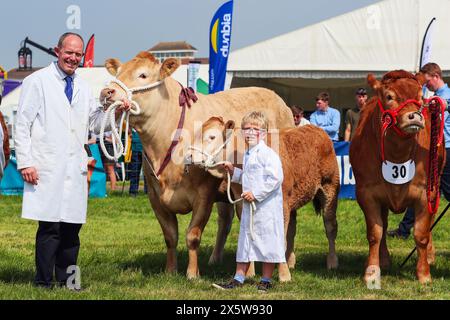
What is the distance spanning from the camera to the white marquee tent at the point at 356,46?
17953 mm

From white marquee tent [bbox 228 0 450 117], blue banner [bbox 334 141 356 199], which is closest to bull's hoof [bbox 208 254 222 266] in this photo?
blue banner [bbox 334 141 356 199]

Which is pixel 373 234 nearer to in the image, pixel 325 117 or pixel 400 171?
pixel 400 171

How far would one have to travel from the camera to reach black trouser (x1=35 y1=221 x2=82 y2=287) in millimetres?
6465

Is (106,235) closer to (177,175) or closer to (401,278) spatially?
(177,175)

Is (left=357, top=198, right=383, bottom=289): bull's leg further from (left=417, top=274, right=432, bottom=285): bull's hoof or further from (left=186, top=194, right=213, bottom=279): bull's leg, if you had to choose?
(left=186, top=194, right=213, bottom=279): bull's leg

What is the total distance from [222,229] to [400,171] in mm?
2481

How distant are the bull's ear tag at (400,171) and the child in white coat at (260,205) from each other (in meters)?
1.08

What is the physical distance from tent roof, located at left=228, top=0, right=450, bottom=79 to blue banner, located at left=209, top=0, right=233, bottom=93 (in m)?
1.09

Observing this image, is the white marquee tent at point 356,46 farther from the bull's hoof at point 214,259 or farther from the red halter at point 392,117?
the red halter at point 392,117

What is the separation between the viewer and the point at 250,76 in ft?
63.8

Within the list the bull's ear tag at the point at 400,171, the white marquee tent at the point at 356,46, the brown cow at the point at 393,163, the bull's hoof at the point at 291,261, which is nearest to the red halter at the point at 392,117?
the brown cow at the point at 393,163
